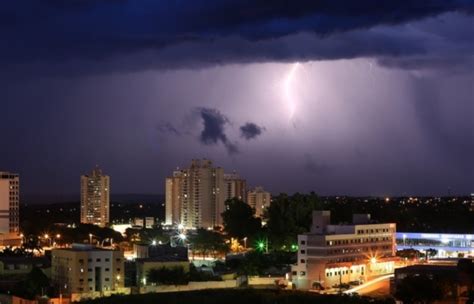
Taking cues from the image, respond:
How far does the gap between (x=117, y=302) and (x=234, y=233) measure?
10913 millimetres

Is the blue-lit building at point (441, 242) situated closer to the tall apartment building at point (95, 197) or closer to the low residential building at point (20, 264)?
the low residential building at point (20, 264)

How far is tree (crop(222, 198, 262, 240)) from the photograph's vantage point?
30.0 metres

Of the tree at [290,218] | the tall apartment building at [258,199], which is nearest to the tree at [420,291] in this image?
the tree at [290,218]

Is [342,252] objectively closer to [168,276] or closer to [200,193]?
[168,276]

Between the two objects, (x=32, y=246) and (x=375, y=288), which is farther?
(x=32, y=246)

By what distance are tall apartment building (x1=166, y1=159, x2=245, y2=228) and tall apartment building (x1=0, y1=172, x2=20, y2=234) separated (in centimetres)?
1119

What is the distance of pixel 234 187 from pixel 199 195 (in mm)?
2299

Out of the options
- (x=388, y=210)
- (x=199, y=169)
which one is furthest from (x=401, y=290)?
(x=199, y=169)

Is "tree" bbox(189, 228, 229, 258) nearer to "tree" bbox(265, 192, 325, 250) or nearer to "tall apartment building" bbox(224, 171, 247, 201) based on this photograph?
"tree" bbox(265, 192, 325, 250)

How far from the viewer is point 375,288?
2138 cm

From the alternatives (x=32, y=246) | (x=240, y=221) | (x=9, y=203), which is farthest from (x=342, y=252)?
(x=9, y=203)

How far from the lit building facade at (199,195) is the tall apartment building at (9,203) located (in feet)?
36.7

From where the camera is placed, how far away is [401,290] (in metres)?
17.8

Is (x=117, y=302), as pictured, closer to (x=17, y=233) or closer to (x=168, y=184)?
(x=17, y=233)
